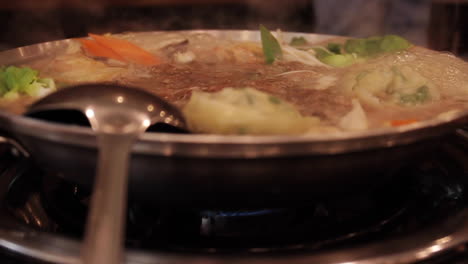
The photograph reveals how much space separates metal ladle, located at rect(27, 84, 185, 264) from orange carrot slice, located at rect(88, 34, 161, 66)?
0.64 metres

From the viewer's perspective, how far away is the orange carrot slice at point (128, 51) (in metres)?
1.57

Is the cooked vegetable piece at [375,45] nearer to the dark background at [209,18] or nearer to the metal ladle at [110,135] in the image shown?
the metal ladle at [110,135]

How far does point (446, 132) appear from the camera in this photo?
3.11ft

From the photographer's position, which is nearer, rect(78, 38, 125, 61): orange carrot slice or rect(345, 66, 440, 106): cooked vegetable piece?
rect(345, 66, 440, 106): cooked vegetable piece

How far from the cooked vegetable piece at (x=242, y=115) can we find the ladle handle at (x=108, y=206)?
213 millimetres

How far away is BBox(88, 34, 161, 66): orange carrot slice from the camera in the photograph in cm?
157

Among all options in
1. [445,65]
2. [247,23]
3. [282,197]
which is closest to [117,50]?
[282,197]

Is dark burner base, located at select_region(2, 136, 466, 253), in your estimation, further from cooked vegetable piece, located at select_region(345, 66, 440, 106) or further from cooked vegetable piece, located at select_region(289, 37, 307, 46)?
cooked vegetable piece, located at select_region(289, 37, 307, 46)

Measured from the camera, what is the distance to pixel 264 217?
1.18 m

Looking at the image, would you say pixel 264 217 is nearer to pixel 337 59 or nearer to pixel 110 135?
pixel 110 135

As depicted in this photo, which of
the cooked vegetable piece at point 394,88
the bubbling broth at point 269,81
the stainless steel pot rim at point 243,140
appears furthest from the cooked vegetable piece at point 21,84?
the cooked vegetable piece at point 394,88

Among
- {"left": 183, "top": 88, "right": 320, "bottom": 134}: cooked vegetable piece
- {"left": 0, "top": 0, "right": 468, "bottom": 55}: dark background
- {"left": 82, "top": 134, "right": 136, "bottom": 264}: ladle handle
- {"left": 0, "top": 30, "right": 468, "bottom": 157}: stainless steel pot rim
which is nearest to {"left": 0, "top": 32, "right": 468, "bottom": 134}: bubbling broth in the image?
{"left": 183, "top": 88, "right": 320, "bottom": 134}: cooked vegetable piece

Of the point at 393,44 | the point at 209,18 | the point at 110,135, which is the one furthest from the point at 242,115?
the point at 209,18

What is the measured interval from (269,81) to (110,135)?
2.40ft
